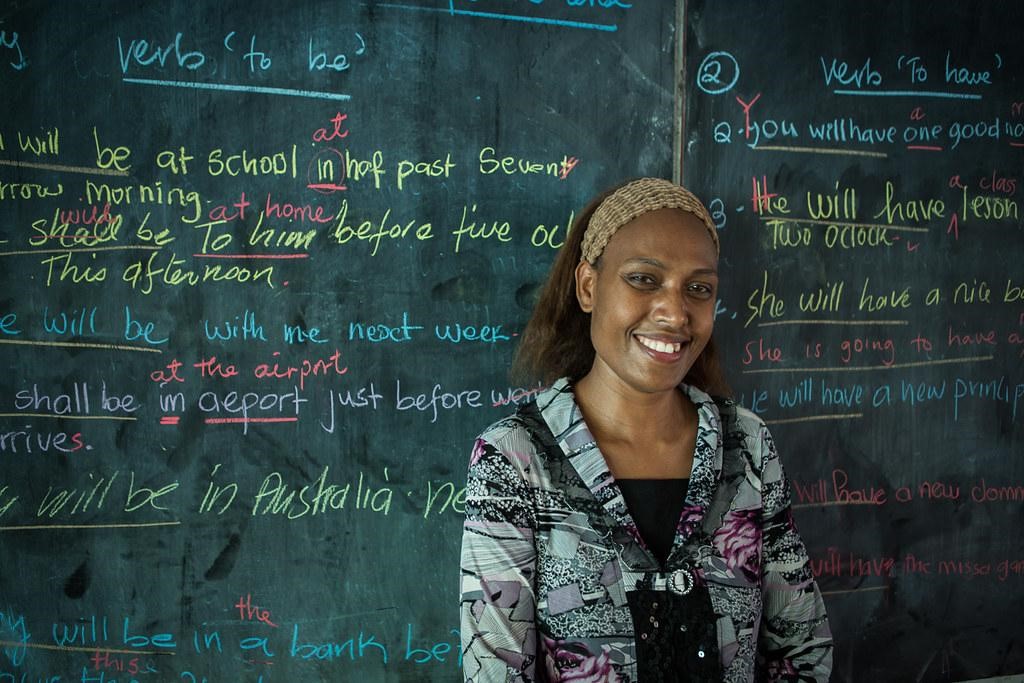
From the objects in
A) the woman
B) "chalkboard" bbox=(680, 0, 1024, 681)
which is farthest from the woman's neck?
"chalkboard" bbox=(680, 0, 1024, 681)

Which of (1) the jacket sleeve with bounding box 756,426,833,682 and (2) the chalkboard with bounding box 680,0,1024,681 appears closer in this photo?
(1) the jacket sleeve with bounding box 756,426,833,682

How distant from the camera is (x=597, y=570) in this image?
4.17ft

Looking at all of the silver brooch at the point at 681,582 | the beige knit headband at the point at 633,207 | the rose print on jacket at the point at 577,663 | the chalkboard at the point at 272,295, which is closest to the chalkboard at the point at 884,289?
the chalkboard at the point at 272,295

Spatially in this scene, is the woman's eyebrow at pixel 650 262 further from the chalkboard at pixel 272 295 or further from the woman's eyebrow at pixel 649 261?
the chalkboard at pixel 272 295

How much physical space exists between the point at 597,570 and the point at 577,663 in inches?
6.0

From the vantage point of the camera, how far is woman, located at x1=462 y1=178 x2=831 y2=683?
1.25 meters

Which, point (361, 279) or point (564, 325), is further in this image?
point (361, 279)

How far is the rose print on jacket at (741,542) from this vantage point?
132 centimetres

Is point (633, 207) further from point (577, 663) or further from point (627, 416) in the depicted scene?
point (577, 663)

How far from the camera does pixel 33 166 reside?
5.63 ft

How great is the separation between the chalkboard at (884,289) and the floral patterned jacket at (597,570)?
31.3 inches

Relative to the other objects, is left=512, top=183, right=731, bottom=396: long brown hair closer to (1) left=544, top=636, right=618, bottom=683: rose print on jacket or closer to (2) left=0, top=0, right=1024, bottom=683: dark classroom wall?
(2) left=0, top=0, right=1024, bottom=683: dark classroom wall

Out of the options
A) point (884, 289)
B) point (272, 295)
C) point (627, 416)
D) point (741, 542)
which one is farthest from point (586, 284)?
point (884, 289)

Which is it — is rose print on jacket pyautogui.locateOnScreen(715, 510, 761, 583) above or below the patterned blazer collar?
below
